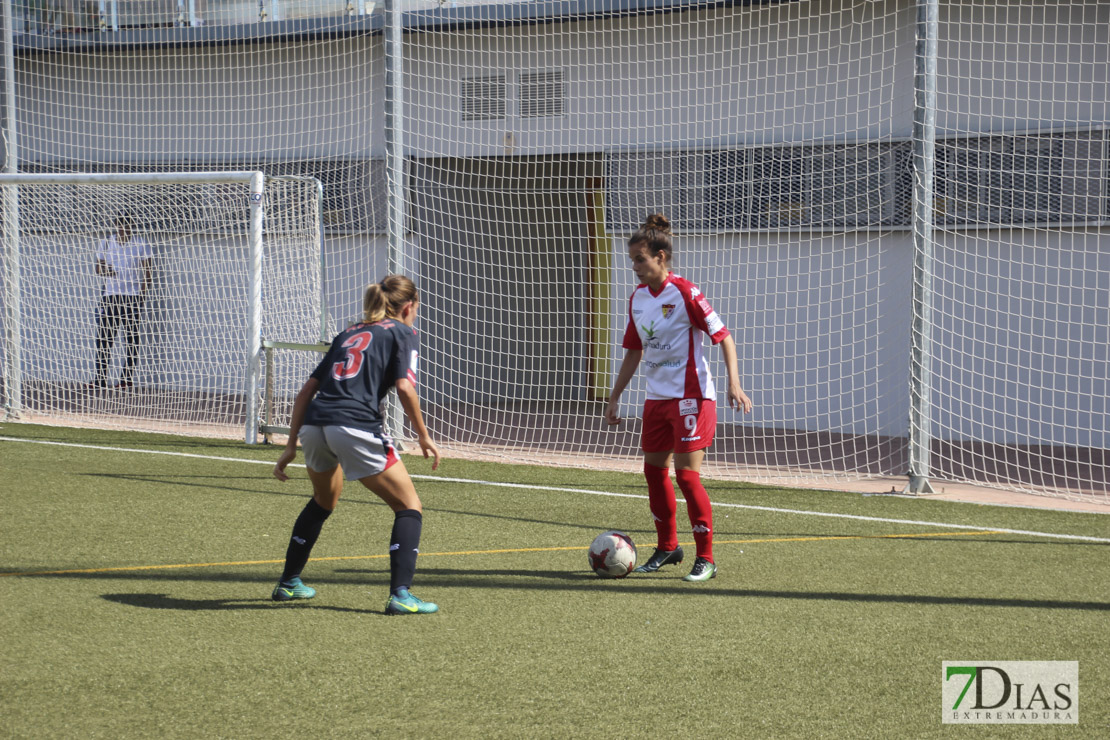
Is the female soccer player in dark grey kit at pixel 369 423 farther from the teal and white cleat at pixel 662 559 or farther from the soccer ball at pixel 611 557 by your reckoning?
the teal and white cleat at pixel 662 559

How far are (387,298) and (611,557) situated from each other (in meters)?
1.72

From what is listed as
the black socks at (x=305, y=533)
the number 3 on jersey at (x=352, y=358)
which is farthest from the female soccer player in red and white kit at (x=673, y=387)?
the black socks at (x=305, y=533)

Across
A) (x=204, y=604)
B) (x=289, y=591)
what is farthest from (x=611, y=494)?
(x=204, y=604)

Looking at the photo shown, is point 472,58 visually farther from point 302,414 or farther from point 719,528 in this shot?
point 302,414

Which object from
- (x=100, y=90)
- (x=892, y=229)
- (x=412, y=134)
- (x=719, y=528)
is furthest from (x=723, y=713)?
(x=100, y=90)

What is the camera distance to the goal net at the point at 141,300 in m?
12.1

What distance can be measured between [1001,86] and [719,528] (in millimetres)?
5639

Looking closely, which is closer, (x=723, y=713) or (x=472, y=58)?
(x=723, y=713)

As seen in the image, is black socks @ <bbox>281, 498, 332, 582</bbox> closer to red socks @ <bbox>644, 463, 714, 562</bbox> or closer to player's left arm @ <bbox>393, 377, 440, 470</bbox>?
player's left arm @ <bbox>393, 377, 440, 470</bbox>

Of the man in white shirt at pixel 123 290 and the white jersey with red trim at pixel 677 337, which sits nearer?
the white jersey with red trim at pixel 677 337

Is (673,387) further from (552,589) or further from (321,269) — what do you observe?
(321,269)

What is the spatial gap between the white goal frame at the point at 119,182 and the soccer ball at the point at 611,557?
5656 mm

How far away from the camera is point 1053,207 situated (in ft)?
36.2

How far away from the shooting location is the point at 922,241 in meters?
8.92
